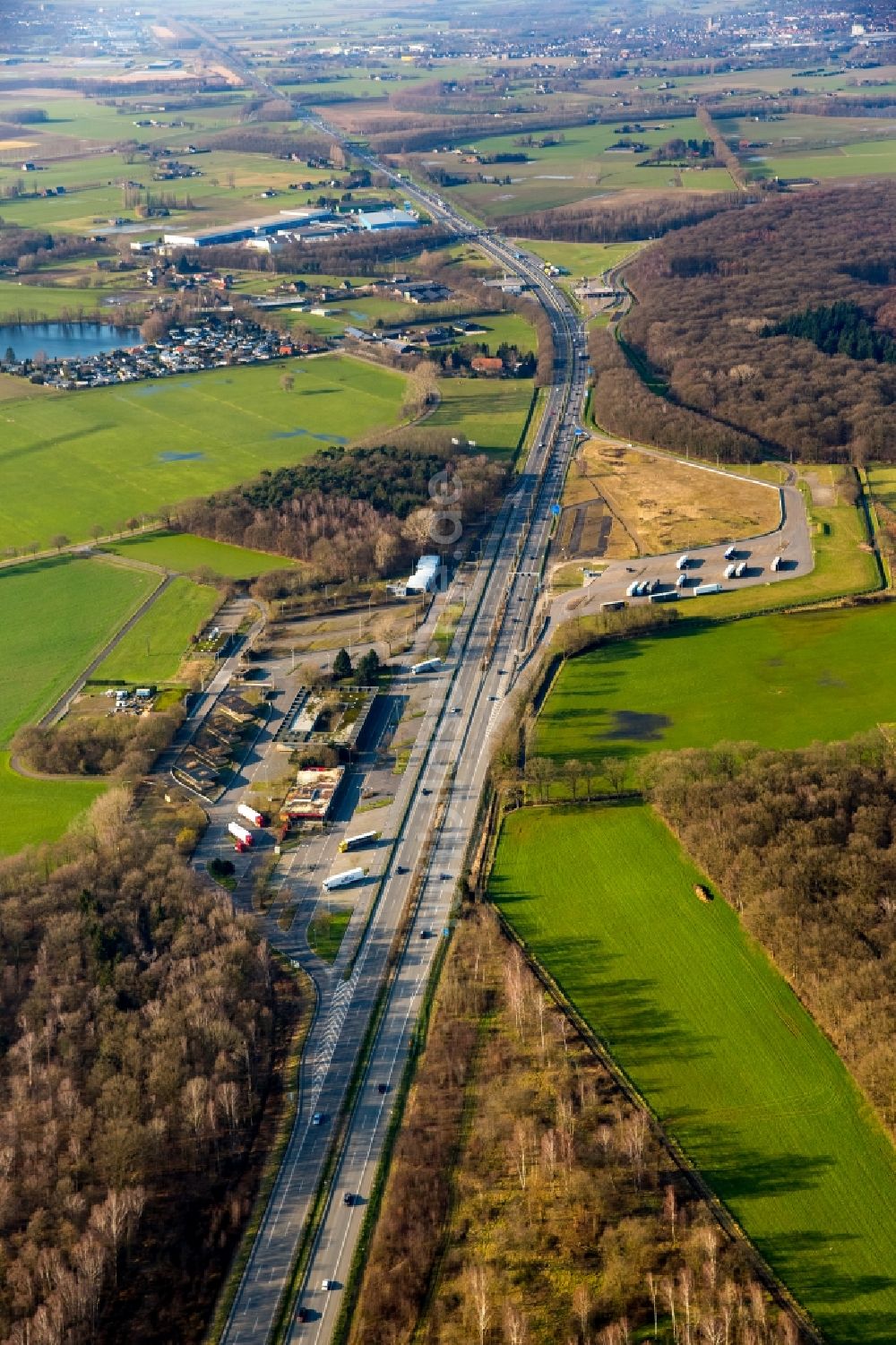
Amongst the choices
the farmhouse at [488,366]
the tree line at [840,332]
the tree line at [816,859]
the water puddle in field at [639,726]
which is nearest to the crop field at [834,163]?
the tree line at [840,332]

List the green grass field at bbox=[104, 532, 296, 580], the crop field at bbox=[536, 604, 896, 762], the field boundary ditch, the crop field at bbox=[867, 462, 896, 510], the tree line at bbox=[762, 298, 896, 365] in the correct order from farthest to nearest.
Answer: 1. the tree line at bbox=[762, 298, 896, 365]
2. the crop field at bbox=[867, 462, 896, 510]
3. the green grass field at bbox=[104, 532, 296, 580]
4. the crop field at bbox=[536, 604, 896, 762]
5. the field boundary ditch

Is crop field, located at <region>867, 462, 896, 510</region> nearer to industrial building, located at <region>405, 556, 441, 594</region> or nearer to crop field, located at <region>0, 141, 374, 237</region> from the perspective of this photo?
industrial building, located at <region>405, 556, 441, 594</region>

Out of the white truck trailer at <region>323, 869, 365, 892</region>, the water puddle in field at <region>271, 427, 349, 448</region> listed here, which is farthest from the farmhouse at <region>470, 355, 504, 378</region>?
the white truck trailer at <region>323, 869, 365, 892</region>

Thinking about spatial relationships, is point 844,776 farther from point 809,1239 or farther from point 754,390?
point 754,390

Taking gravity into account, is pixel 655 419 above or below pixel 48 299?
below

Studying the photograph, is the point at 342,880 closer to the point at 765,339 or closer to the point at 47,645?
the point at 47,645

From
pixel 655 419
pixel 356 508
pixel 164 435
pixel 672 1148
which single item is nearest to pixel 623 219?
pixel 655 419
